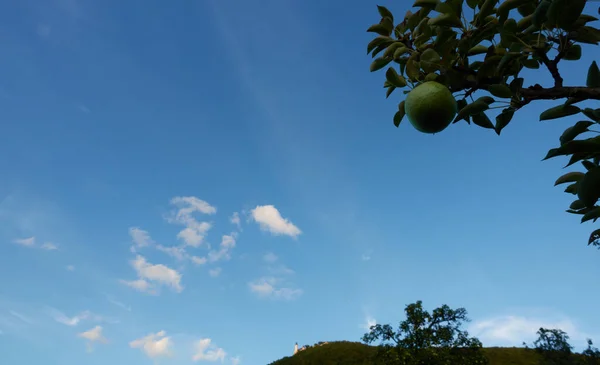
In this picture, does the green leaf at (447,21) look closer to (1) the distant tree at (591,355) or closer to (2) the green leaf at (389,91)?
(2) the green leaf at (389,91)

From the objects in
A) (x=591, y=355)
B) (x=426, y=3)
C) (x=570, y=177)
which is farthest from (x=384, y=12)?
(x=591, y=355)

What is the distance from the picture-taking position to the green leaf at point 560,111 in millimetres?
3000

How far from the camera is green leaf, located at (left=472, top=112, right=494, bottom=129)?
3.37m

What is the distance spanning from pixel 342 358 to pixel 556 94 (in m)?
53.4

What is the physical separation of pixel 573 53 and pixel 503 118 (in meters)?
0.82

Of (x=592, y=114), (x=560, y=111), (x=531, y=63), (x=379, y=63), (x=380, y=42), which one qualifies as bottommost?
(x=592, y=114)

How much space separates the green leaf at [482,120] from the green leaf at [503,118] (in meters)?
0.07

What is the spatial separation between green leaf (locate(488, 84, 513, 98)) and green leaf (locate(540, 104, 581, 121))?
0.34 meters

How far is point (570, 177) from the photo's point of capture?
3.29 metres

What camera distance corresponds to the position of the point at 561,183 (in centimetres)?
338

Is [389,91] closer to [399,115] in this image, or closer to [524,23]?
[399,115]

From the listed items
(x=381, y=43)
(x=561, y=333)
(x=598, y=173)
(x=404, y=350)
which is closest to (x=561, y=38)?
(x=598, y=173)

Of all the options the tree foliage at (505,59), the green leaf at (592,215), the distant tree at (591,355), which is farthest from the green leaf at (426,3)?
the distant tree at (591,355)

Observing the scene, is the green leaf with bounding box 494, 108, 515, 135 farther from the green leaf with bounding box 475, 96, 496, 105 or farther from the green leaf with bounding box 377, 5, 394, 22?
the green leaf with bounding box 377, 5, 394, 22
